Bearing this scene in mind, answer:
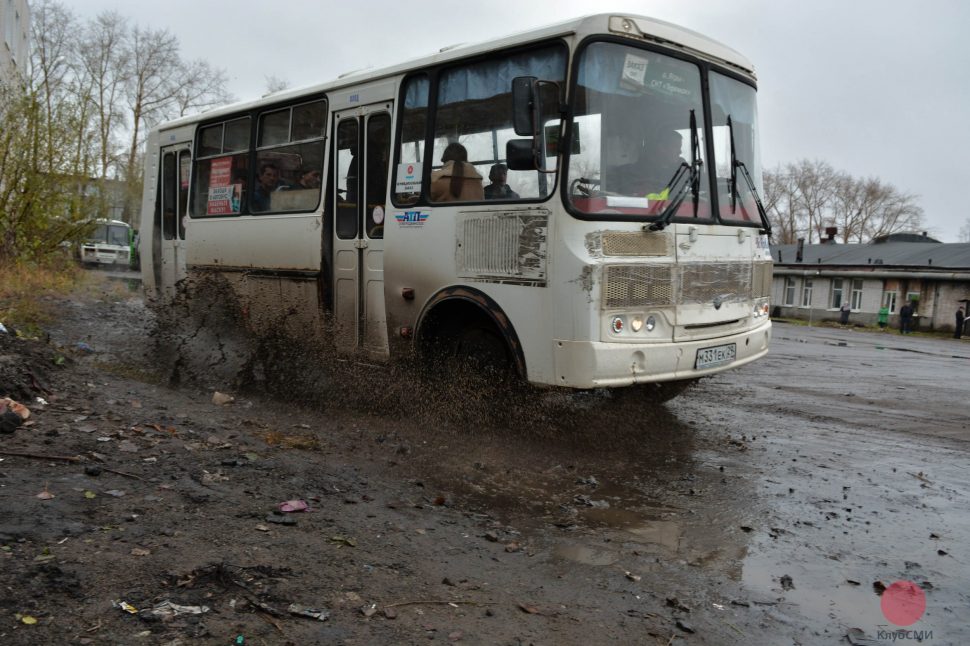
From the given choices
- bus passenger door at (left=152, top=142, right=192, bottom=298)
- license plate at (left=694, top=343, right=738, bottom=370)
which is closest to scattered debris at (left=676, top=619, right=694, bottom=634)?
license plate at (left=694, top=343, right=738, bottom=370)

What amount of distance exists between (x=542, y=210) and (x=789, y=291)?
5014 cm

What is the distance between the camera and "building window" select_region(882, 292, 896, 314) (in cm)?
4369

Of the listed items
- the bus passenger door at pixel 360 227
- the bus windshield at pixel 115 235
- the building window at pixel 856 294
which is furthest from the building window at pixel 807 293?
the bus passenger door at pixel 360 227

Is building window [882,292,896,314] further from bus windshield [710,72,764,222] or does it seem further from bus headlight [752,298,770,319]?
bus windshield [710,72,764,222]

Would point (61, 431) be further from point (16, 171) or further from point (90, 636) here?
point (16, 171)

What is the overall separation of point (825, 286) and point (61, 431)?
1977 inches

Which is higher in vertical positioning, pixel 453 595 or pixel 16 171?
pixel 16 171

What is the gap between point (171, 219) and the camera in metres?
11.0

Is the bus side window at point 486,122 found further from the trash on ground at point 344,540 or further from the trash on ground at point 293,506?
the trash on ground at point 344,540

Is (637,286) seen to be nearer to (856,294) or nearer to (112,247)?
(112,247)

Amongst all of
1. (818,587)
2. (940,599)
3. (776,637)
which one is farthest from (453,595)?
(940,599)

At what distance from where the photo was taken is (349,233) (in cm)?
783

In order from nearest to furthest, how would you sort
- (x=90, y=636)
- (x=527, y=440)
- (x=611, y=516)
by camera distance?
(x=90, y=636), (x=611, y=516), (x=527, y=440)

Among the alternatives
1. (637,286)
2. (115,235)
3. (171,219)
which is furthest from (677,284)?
(115,235)
